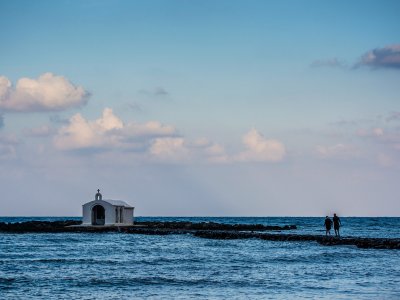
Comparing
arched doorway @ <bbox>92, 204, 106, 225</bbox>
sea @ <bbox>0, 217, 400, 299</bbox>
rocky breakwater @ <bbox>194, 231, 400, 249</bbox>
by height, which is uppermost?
arched doorway @ <bbox>92, 204, 106, 225</bbox>

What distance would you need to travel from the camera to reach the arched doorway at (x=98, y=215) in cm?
8394

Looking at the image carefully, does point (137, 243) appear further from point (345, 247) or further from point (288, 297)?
point (288, 297)

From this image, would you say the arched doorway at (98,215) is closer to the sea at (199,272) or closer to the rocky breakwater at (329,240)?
the rocky breakwater at (329,240)

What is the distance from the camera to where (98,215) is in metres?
84.4

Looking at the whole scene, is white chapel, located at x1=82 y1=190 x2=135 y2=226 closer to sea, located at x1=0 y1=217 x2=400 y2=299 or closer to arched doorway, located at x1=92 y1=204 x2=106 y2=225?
Result: arched doorway, located at x1=92 y1=204 x2=106 y2=225

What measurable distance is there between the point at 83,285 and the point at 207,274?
6.69m

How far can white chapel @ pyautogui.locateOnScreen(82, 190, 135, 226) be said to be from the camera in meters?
82.1

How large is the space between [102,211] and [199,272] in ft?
167

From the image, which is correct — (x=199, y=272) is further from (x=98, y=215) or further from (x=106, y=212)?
(x=98, y=215)

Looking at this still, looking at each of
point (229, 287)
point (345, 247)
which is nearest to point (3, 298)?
point (229, 287)

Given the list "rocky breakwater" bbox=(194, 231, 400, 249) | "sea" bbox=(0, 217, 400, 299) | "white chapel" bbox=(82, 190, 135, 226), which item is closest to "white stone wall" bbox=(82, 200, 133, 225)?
"white chapel" bbox=(82, 190, 135, 226)

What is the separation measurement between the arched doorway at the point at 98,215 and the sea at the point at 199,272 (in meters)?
30.4

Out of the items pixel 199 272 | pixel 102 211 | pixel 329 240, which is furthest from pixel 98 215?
pixel 199 272

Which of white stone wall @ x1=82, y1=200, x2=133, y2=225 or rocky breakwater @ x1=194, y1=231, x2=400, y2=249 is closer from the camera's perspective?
rocky breakwater @ x1=194, y1=231, x2=400, y2=249
